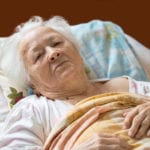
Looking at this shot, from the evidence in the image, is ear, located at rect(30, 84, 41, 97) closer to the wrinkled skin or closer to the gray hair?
the gray hair

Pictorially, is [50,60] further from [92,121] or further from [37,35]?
[92,121]

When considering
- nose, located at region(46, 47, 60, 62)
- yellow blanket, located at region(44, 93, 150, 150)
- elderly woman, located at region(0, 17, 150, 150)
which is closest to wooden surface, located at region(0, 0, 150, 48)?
elderly woman, located at region(0, 17, 150, 150)

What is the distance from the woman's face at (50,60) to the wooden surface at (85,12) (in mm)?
602

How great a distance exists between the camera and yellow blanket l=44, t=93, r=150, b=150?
4.00 feet

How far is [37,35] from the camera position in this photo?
5.11ft

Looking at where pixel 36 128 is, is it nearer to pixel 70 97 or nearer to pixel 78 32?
pixel 70 97

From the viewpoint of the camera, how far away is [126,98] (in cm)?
131

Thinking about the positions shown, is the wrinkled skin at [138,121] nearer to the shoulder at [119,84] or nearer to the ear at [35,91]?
the shoulder at [119,84]

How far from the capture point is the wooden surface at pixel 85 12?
2166mm

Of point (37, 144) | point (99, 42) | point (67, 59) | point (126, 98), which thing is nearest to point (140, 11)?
point (99, 42)

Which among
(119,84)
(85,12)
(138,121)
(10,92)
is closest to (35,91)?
→ (10,92)

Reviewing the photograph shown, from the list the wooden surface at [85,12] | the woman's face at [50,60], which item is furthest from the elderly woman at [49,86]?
the wooden surface at [85,12]

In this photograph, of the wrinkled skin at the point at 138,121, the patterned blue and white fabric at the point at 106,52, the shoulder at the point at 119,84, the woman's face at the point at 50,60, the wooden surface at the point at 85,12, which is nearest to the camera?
the wrinkled skin at the point at 138,121

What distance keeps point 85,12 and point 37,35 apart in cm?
69
